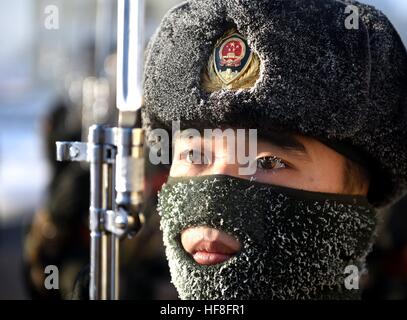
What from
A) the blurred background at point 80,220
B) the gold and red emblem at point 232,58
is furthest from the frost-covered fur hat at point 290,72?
the blurred background at point 80,220

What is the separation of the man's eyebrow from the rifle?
264 mm

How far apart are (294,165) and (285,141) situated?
0.18 ft

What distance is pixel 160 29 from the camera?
68.3 inches

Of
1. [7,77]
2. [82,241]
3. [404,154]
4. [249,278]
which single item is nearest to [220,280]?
[249,278]

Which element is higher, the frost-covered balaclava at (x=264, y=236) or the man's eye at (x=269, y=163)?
the man's eye at (x=269, y=163)

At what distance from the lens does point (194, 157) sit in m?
1.67

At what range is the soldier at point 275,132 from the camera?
5.14ft

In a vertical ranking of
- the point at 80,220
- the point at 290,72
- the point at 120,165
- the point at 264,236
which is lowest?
the point at 80,220

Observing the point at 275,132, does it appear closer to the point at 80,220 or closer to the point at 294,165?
the point at 294,165

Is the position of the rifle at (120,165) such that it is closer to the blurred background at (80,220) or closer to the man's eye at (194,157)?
the man's eye at (194,157)

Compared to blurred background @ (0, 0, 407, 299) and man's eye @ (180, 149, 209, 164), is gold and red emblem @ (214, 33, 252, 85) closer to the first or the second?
man's eye @ (180, 149, 209, 164)

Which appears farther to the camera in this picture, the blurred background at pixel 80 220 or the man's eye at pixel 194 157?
the blurred background at pixel 80 220

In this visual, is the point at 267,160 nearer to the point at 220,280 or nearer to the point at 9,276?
the point at 220,280

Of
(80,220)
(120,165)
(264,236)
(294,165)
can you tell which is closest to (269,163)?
(294,165)
